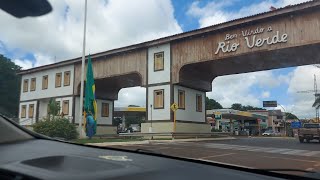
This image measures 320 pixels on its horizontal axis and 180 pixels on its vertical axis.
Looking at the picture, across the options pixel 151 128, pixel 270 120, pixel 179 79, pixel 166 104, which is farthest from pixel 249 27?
pixel 270 120

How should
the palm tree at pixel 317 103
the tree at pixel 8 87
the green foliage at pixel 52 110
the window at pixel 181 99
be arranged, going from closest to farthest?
the tree at pixel 8 87 → the green foliage at pixel 52 110 → the window at pixel 181 99 → the palm tree at pixel 317 103

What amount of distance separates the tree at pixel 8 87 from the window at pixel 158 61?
25.0m

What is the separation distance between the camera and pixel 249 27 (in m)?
22.3

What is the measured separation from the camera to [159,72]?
87.7ft

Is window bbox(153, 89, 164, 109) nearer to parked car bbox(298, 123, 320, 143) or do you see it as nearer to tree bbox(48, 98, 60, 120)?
parked car bbox(298, 123, 320, 143)

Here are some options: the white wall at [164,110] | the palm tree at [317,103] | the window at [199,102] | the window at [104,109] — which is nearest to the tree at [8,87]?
the white wall at [164,110]

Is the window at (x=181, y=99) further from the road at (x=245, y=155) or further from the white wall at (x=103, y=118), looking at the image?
the road at (x=245, y=155)

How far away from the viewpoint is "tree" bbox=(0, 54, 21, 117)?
56.6 inches

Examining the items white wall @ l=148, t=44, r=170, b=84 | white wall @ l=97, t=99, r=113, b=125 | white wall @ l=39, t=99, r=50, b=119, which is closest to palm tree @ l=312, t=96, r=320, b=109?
white wall @ l=97, t=99, r=113, b=125

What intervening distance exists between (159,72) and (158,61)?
0.78 meters

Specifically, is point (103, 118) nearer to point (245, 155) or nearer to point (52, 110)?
point (245, 155)

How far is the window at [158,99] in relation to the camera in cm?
2647

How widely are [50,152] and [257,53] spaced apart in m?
21.9

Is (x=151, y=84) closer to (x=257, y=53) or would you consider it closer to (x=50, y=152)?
(x=257, y=53)
